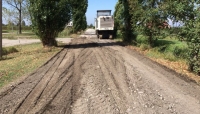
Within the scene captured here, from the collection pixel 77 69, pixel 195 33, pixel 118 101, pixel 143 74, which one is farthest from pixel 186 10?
pixel 118 101

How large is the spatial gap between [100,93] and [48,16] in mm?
16249

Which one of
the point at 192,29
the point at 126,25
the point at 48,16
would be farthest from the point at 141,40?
the point at 192,29

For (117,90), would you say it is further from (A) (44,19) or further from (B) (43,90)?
(A) (44,19)

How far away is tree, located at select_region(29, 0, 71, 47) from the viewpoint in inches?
888

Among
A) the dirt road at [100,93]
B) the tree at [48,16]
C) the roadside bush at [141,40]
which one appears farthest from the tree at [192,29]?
the tree at [48,16]

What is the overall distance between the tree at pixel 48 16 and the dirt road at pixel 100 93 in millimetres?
12137

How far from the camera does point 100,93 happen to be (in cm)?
791

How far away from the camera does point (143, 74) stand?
11086 millimetres

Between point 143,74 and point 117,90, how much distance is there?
312 centimetres

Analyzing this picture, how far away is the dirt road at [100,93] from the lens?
6535 millimetres

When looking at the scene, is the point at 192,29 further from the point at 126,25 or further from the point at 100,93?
the point at 126,25

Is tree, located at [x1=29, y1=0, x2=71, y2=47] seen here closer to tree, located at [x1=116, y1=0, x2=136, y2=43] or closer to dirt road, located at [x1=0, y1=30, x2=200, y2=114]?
tree, located at [x1=116, y1=0, x2=136, y2=43]

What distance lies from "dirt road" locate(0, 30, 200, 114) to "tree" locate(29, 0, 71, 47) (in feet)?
39.8

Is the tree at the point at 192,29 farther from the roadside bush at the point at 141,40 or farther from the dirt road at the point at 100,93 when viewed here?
the roadside bush at the point at 141,40
